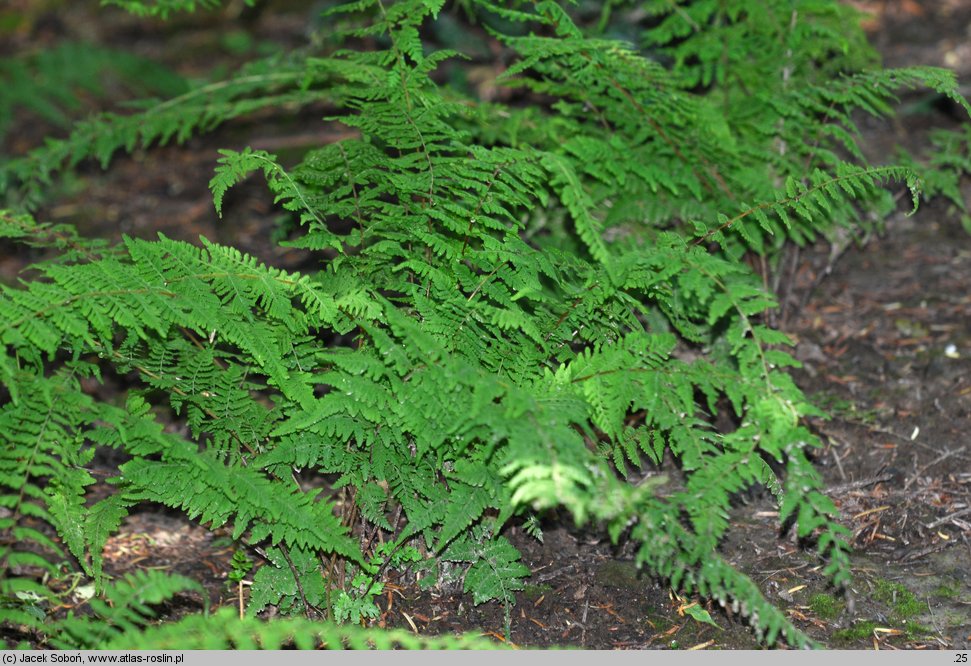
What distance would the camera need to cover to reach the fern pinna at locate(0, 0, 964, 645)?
2.48 meters

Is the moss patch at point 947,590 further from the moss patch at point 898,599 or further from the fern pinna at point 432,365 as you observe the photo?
the fern pinna at point 432,365

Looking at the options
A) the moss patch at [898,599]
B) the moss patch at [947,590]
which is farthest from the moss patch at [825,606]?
the moss patch at [947,590]

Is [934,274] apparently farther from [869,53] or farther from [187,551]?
[187,551]

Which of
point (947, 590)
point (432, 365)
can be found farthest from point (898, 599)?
point (432, 365)

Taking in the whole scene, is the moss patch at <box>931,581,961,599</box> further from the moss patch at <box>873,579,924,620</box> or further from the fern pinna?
the fern pinna

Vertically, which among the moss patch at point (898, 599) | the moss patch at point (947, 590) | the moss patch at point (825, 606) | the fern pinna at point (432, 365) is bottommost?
the moss patch at point (825, 606)

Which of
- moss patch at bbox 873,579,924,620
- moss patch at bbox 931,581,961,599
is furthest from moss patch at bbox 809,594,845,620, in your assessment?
moss patch at bbox 931,581,961,599

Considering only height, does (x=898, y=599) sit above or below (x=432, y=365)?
below

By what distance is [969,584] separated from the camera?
300cm

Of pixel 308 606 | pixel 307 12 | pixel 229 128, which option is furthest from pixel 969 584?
pixel 307 12

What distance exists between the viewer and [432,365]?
2582 mm

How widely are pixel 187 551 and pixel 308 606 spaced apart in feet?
2.33

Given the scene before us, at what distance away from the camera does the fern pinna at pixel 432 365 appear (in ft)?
8.13

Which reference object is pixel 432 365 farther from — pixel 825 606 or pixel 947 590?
pixel 947 590
